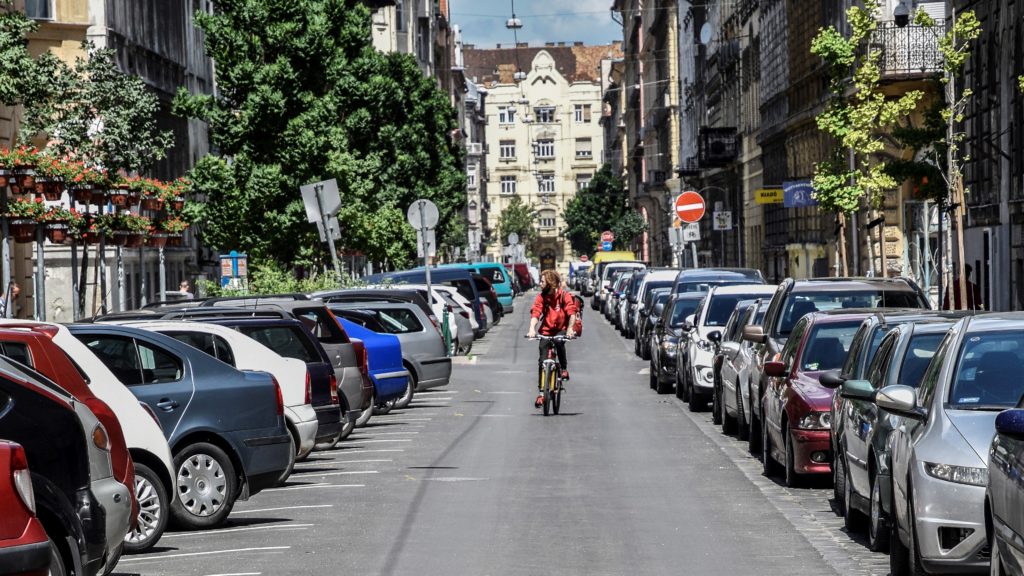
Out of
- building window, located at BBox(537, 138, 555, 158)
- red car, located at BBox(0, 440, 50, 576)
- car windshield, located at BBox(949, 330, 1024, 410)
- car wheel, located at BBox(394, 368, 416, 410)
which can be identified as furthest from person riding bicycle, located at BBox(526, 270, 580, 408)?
building window, located at BBox(537, 138, 555, 158)

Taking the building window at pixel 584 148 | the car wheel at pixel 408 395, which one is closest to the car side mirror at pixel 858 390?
the car wheel at pixel 408 395

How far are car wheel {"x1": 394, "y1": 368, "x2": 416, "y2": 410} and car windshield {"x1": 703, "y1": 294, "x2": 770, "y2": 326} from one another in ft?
13.7

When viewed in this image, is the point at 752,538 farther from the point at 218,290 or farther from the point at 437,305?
the point at 437,305

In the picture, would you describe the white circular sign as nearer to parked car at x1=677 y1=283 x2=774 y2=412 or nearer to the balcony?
the balcony

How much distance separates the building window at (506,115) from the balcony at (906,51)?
156 meters

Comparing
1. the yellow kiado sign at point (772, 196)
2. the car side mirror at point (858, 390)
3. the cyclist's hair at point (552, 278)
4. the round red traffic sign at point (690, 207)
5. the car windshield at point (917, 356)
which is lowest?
the car side mirror at point (858, 390)

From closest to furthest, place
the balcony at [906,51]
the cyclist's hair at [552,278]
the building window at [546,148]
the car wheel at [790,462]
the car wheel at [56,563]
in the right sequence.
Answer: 1. the car wheel at [56,563]
2. the car wheel at [790,462]
3. the cyclist's hair at [552,278]
4. the balcony at [906,51]
5. the building window at [546,148]

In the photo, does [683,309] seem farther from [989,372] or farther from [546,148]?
[546,148]

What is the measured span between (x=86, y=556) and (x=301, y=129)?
32179 mm

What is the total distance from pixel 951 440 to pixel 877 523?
2014 millimetres

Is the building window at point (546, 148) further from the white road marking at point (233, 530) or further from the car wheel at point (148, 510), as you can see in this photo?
the car wheel at point (148, 510)

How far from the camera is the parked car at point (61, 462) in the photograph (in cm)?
829

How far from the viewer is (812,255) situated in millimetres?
54062

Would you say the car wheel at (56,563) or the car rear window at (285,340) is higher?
the car rear window at (285,340)
